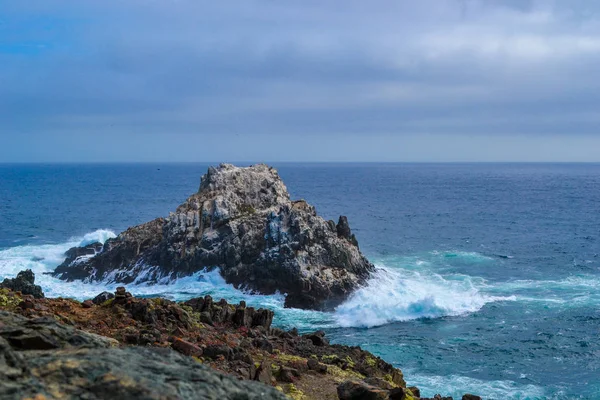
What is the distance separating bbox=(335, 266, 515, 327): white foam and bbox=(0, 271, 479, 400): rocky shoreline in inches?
842

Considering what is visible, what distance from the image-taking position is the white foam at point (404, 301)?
53312mm

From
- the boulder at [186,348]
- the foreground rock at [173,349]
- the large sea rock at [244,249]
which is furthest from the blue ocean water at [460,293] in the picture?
the boulder at [186,348]

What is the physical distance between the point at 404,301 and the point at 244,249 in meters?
17.3

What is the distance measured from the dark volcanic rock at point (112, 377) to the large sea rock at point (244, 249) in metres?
44.4

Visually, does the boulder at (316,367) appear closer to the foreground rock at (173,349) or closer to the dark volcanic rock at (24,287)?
the foreground rock at (173,349)

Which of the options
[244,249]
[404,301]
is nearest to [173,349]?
[404,301]

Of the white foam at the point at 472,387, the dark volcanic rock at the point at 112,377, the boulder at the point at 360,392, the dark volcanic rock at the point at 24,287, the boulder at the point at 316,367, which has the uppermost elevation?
the dark volcanic rock at the point at 112,377

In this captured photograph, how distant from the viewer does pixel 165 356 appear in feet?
39.2

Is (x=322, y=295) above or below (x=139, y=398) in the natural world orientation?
below

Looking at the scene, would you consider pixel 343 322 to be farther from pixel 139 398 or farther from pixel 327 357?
pixel 139 398

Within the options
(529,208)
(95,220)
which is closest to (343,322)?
(95,220)

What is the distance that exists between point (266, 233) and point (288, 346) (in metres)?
33.4

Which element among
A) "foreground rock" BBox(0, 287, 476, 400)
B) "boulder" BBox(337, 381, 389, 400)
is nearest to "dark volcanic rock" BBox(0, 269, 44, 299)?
"foreground rock" BBox(0, 287, 476, 400)

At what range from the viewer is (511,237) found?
9900 cm
